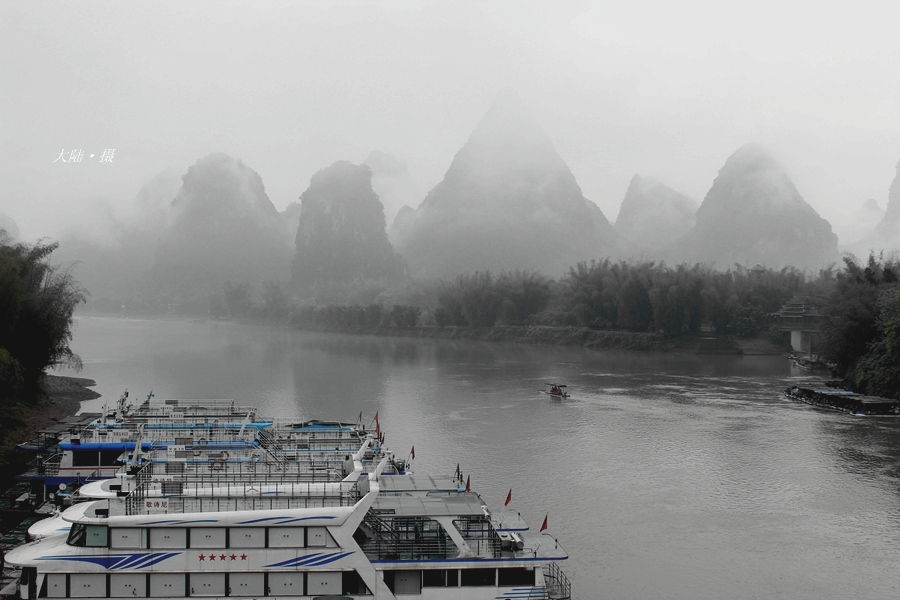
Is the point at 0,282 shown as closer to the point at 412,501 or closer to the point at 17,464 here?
the point at 17,464

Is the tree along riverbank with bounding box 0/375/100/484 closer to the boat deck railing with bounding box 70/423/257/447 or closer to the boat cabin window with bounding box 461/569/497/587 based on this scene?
the boat deck railing with bounding box 70/423/257/447

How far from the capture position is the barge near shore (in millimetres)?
30719

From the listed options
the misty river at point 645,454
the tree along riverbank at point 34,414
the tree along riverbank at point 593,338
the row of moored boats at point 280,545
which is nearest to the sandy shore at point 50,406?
the tree along riverbank at point 34,414

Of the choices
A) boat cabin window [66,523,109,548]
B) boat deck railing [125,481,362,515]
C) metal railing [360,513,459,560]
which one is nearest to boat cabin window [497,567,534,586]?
metal railing [360,513,459,560]

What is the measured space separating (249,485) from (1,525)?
23.4 ft

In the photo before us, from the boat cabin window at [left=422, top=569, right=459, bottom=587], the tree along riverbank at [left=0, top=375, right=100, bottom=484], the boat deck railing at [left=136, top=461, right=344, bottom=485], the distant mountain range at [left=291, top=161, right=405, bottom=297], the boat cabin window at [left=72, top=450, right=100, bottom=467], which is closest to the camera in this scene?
the boat cabin window at [left=422, top=569, right=459, bottom=587]

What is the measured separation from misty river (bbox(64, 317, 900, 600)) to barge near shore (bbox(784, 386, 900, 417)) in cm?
97

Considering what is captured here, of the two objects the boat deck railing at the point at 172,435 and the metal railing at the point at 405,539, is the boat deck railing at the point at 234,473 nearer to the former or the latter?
the metal railing at the point at 405,539

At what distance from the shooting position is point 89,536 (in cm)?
1030

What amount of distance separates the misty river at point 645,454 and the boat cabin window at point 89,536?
804cm

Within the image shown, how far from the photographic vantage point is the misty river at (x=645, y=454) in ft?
49.4

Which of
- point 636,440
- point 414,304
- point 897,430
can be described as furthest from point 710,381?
point 414,304

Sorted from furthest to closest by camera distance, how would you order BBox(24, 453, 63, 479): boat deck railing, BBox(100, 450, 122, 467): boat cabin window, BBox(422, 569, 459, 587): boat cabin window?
BBox(100, 450, 122, 467): boat cabin window < BBox(24, 453, 63, 479): boat deck railing < BBox(422, 569, 459, 587): boat cabin window

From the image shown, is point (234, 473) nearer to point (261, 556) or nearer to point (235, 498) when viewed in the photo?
point (235, 498)
